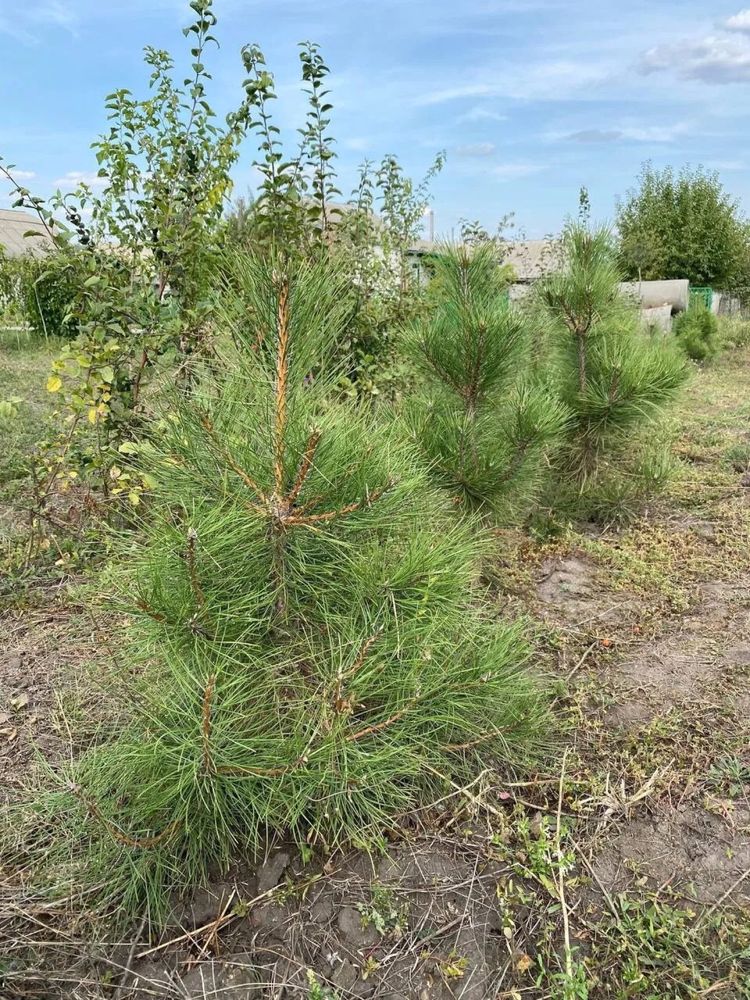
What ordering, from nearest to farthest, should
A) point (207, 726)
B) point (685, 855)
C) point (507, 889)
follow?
point (207, 726), point (507, 889), point (685, 855)

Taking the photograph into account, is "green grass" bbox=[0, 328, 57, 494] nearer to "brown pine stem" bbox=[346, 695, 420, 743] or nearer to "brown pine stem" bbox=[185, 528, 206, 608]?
"brown pine stem" bbox=[185, 528, 206, 608]

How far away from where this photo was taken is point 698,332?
32.6 ft

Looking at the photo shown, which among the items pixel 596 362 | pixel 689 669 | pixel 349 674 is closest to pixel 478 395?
pixel 596 362

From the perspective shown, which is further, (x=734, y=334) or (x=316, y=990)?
(x=734, y=334)

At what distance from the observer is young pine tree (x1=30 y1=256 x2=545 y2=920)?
4.40ft

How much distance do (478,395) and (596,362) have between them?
0.89 meters

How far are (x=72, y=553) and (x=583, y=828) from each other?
2172 millimetres

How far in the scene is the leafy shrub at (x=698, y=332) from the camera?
9805 millimetres

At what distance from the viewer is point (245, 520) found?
4.47ft

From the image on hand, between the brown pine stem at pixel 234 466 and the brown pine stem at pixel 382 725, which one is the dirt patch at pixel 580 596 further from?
the brown pine stem at pixel 234 466

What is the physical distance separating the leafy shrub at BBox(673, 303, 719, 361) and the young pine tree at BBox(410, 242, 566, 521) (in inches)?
299

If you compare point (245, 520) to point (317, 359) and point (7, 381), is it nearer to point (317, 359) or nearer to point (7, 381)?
point (317, 359)

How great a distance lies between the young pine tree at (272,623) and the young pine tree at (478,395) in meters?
1.22

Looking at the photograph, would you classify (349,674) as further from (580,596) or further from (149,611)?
(580,596)
